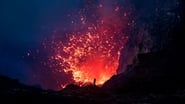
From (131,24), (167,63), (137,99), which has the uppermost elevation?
(131,24)

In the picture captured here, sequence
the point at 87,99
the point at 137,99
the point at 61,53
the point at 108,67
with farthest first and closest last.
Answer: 1. the point at 61,53
2. the point at 108,67
3. the point at 137,99
4. the point at 87,99

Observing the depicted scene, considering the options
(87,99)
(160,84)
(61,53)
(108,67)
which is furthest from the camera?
(61,53)

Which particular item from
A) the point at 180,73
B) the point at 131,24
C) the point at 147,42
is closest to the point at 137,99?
the point at 180,73

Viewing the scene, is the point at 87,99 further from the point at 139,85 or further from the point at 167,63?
the point at 167,63

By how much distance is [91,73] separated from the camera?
396 ft

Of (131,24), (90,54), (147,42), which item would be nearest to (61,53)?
(90,54)

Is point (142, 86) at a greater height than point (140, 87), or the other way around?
point (142, 86)

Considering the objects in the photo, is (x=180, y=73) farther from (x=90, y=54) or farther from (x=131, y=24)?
(x=90, y=54)

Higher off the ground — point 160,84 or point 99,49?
point 99,49

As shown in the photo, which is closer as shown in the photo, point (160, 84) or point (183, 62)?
point (160, 84)

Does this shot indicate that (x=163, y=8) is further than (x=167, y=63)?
Yes

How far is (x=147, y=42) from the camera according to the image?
94062 millimetres

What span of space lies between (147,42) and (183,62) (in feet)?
59.3

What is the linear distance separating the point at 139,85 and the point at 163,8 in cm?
2755
